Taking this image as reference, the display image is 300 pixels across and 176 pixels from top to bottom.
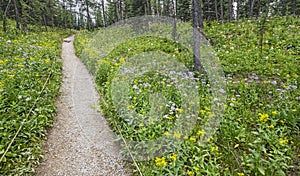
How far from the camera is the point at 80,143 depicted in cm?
481

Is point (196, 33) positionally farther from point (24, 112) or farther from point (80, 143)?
point (24, 112)

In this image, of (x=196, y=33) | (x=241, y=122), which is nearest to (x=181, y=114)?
(x=241, y=122)

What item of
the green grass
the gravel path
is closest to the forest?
the green grass

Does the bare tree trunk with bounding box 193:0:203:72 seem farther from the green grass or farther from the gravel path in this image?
the gravel path

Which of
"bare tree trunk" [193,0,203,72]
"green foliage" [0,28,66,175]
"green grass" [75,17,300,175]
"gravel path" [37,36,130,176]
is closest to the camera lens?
"green grass" [75,17,300,175]

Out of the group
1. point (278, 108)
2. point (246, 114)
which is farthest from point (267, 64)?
point (246, 114)

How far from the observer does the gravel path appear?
400cm

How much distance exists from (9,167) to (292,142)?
15.9ft

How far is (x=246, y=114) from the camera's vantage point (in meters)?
4.91

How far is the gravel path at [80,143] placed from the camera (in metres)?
4.00

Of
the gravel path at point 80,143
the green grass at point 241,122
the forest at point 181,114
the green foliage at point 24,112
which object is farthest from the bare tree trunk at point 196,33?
the green foliage at point 24,112

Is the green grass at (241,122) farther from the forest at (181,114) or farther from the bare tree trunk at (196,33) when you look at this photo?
the bare tree trunk at (196,33)

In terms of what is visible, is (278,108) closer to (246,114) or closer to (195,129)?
(246,114)

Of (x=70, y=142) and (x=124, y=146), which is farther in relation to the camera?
(x=70, y=142)
